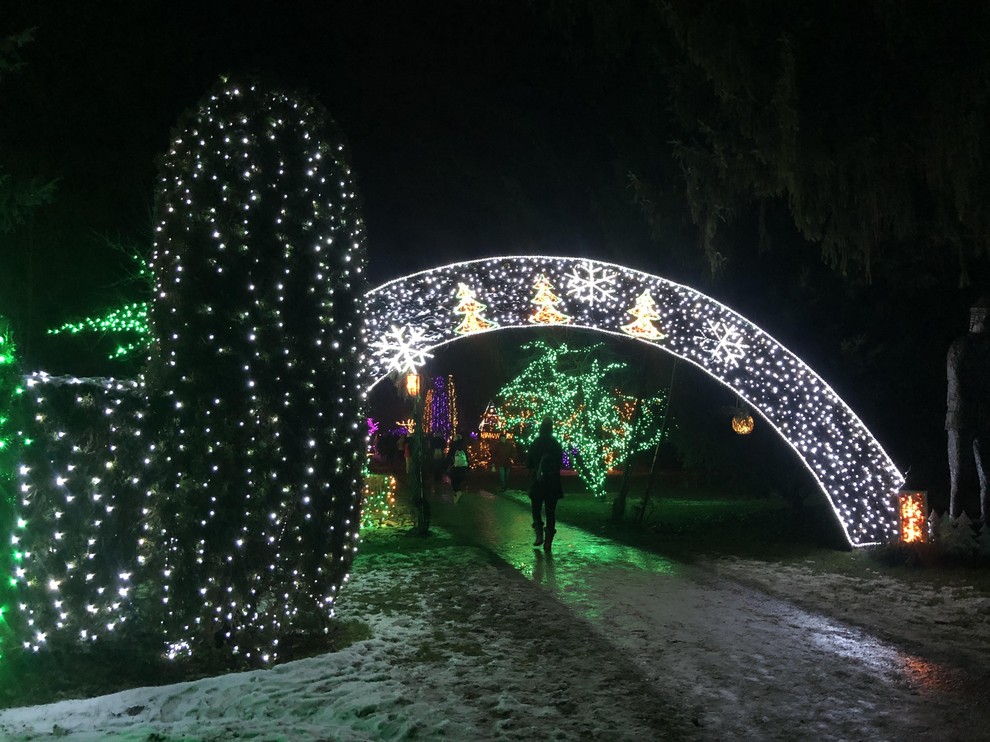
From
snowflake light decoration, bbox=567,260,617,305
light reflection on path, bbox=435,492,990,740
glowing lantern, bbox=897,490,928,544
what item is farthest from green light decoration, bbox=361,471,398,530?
glowing lantern, bbox=897,490,928,544

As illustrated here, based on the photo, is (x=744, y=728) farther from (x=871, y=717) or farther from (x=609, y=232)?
(x=609, y=232)

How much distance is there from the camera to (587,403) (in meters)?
19.0

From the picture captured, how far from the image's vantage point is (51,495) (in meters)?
5.76

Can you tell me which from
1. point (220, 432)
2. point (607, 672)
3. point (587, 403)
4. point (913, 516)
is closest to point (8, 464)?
point (220, 432)

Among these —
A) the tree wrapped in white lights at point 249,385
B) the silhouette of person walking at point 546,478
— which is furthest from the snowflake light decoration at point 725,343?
the tree wrapped in white lights at point 249,385

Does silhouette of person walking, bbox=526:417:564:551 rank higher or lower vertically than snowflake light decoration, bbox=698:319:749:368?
lower

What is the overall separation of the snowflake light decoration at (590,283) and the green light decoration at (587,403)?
7.17 meters

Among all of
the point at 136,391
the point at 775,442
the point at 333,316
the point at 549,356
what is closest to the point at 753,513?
the point at 775,442

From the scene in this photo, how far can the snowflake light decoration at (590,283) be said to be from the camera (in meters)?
11.5

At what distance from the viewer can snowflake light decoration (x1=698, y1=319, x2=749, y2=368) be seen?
11.7 metres

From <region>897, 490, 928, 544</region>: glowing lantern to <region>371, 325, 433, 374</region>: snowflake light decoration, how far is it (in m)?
6.15

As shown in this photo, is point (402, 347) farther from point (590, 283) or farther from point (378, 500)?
point (378, 500)

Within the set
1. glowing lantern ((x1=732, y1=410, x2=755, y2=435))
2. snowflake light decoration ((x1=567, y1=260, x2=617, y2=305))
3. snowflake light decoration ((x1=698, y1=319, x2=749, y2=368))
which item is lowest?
glowing lantern ((x1=732, y1=410, x2=755, y2=435))

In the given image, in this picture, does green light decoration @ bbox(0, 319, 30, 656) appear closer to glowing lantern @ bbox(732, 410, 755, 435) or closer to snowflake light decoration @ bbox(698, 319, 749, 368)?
snowflake light decoration @ bbox(698, 319, 749, 368)
